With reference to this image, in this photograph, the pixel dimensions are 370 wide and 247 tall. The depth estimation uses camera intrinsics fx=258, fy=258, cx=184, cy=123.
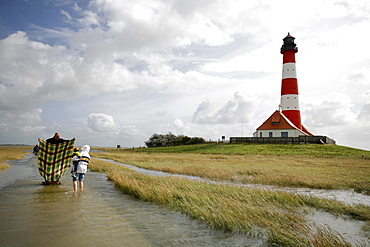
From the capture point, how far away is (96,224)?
727 cm

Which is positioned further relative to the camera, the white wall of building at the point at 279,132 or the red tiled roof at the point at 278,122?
the red tiled roof at the point at 278,122

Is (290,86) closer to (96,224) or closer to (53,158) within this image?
(53,158)

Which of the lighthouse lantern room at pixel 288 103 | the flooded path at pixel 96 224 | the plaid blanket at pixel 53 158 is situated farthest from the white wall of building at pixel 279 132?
the flooded path at pixel 96 224

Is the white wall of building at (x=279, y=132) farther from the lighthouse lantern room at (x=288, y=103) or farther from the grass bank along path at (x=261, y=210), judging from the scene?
the grass bank along path at (x=261, y=210)

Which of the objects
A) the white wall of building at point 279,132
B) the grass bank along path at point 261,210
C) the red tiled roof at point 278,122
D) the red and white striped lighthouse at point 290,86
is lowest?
the grass bank along path at point 261,210

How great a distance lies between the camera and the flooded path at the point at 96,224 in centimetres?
616

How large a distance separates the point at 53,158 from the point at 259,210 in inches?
398

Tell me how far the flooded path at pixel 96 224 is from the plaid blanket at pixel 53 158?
2.31 meters

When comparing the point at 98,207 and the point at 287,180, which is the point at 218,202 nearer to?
the point at 98,207

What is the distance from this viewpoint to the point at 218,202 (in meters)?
9.66

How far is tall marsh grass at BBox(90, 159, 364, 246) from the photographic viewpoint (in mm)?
6379

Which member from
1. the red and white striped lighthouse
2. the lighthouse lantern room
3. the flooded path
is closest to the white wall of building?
the lighthouse lantern room

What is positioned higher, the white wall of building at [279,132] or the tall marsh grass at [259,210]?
the white wall of building at [279,132]

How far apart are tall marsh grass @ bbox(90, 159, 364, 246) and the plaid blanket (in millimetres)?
3216
